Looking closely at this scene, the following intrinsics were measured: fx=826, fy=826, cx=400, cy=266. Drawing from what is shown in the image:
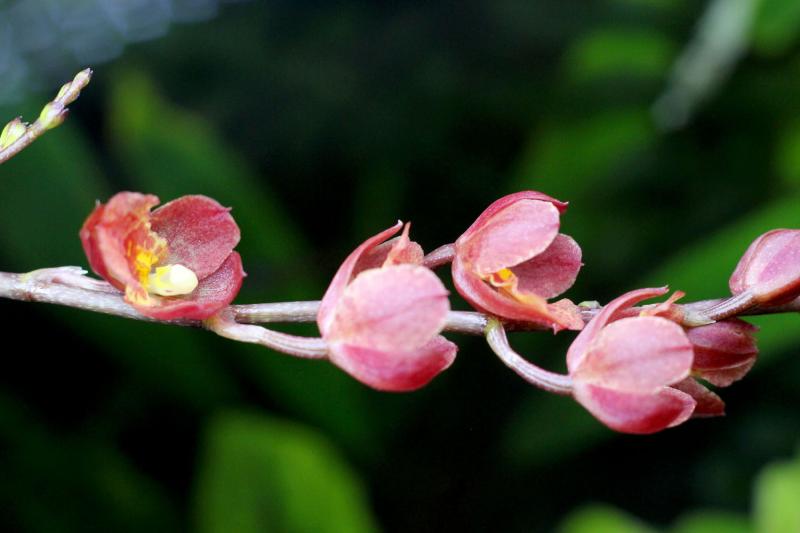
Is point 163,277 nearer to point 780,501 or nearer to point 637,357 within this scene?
point 637,357

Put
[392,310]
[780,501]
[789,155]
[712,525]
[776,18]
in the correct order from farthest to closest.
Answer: [789,155] → [776,18] → [712,525] → [780,501] → [392,310]

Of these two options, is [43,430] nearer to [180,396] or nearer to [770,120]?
[180,396]

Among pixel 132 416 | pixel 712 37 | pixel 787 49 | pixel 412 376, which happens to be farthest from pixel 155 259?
pixel 787 49

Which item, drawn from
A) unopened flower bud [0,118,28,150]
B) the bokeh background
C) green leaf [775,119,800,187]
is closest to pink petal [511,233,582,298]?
unopened flower bud [0,118,28,150]

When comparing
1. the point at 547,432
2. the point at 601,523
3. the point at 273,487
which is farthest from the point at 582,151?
the point at 273,487

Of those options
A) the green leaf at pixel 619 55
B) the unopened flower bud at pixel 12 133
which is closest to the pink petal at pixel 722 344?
the unopened flower bud at pixel 12 133

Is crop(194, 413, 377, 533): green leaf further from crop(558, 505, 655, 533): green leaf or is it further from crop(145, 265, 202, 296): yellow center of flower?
crop(145, 265, 202, 296): yellow center of flower

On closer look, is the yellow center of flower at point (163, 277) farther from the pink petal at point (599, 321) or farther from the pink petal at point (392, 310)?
the pink petal at point (599, 321)
